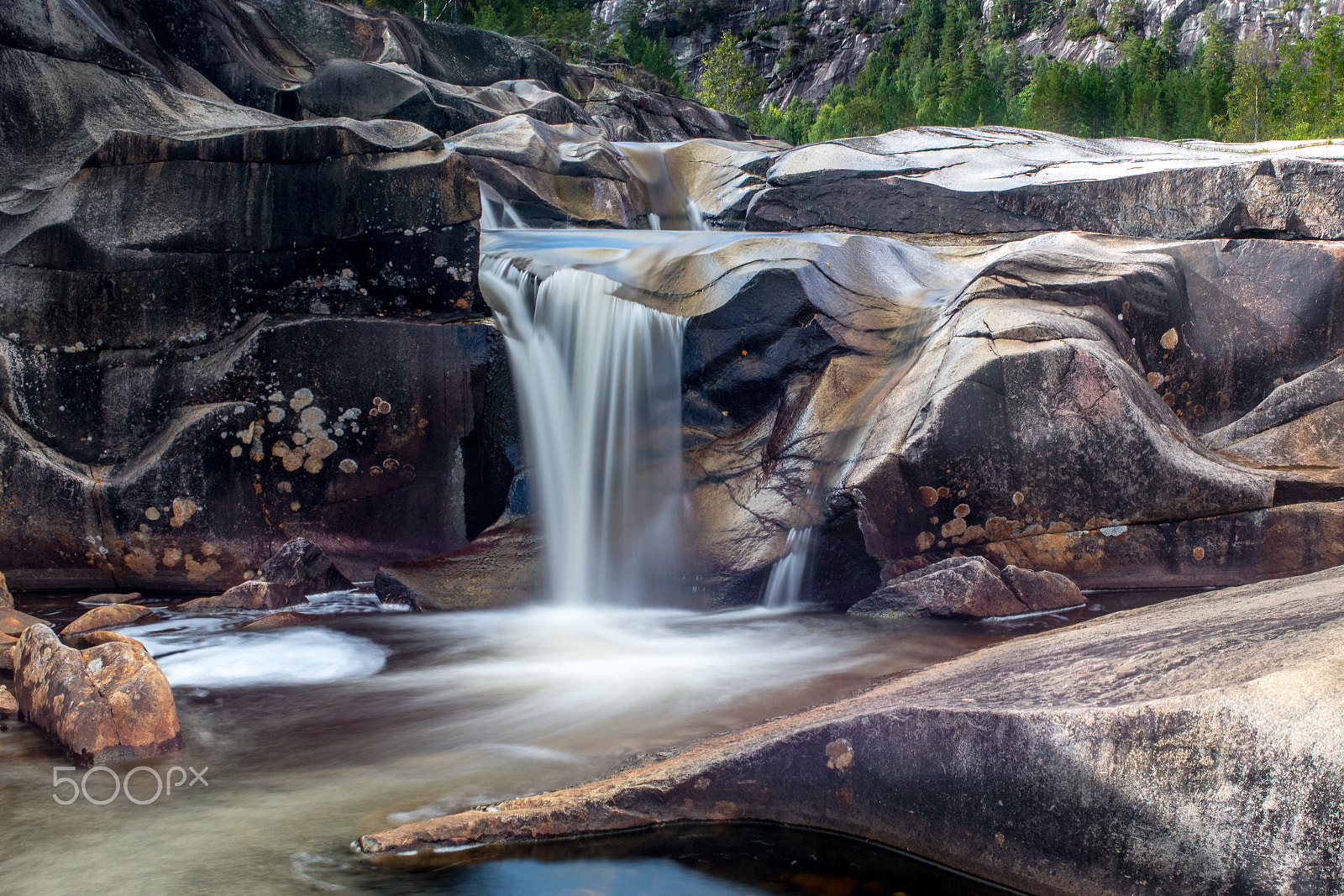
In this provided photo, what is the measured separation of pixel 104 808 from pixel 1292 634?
11.8ft

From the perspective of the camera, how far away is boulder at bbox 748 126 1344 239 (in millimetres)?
8695

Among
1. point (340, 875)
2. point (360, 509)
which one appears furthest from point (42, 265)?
point (340, 875)

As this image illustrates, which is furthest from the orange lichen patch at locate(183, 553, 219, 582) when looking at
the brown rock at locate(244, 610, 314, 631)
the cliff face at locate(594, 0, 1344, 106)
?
the cliff face at locate(594, 0, 1344, 106)

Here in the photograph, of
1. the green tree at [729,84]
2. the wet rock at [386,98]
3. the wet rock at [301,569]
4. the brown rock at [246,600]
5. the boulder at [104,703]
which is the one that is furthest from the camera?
the green tree at [729,84]

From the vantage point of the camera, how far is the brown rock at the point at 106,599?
19.3ft

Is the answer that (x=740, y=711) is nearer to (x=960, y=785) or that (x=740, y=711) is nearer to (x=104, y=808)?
(x=960, y=785)

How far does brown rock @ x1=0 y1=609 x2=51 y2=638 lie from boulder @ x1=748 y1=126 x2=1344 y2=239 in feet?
29.8

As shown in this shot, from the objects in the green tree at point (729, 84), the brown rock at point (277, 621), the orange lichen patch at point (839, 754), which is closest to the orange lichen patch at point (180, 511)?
the brown rock at point (277, 621)

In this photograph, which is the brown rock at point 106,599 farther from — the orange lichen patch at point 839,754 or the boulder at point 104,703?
the orange lichen patch at point 839,754

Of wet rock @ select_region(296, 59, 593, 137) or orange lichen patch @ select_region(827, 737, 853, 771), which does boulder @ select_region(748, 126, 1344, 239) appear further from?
orange lichen patch @ select_region(827, 737, 853, 771)

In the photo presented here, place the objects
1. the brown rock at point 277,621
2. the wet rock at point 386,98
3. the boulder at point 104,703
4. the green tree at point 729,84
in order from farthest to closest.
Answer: the green tree at point 729,84, the wet rock at point 386,98, the brown rock at point 277,621, the boulder at point 104,703

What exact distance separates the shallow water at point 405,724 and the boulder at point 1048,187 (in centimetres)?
543

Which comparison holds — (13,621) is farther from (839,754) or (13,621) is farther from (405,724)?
(839,754)

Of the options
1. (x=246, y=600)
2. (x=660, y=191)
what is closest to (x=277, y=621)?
(x=246, y=600)
